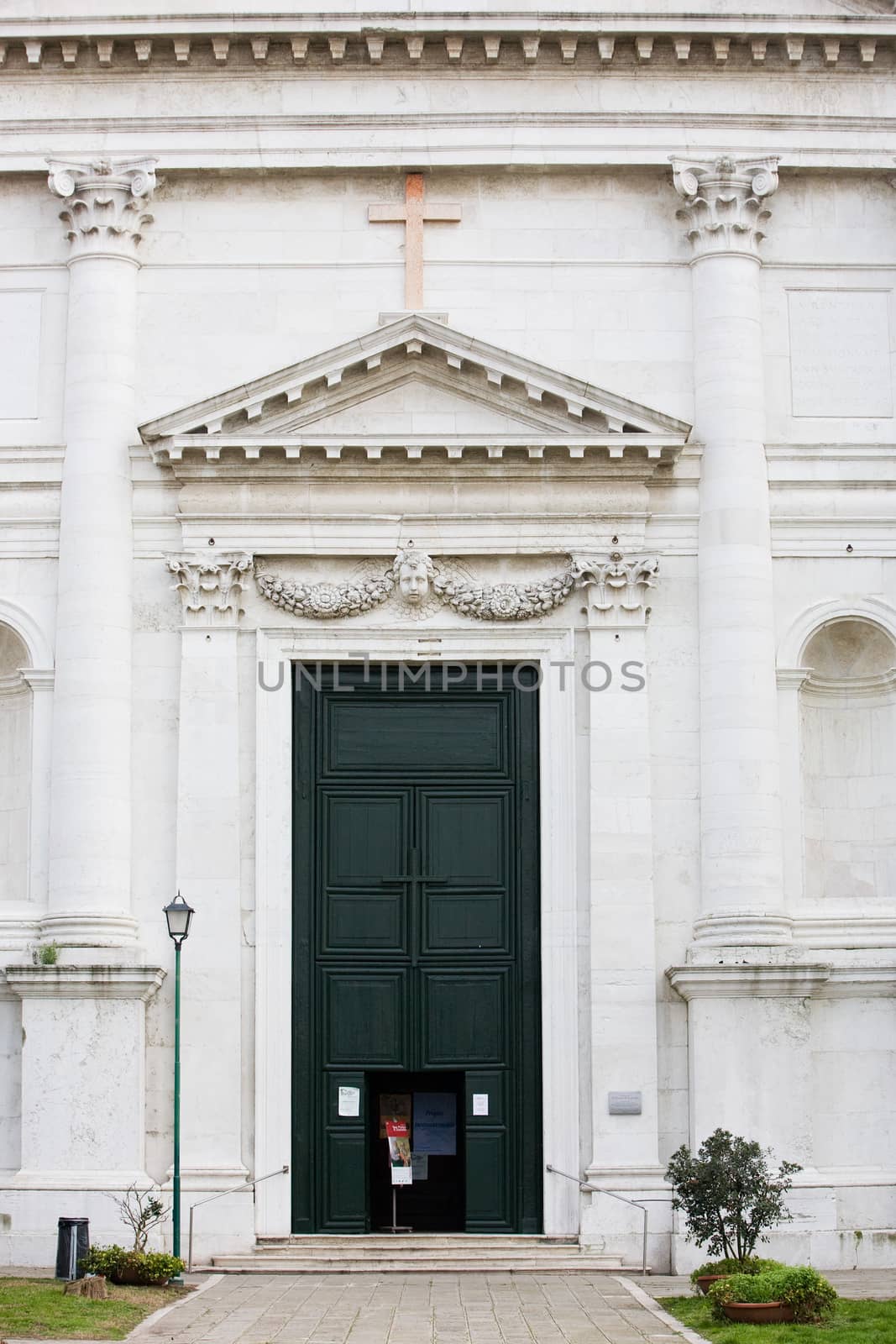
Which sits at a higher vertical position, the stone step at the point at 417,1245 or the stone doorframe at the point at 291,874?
the stone doorframe at the point at 291,874

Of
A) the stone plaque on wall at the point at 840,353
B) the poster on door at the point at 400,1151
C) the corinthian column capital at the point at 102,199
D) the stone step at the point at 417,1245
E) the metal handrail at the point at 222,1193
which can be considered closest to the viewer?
the metal handrail at the point at 222,1193

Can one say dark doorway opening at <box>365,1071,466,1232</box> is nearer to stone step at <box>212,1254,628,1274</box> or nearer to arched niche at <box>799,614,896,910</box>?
stone step at <box>212,1254,628,1274</box>

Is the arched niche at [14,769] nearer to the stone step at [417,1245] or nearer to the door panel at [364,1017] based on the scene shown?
the door panel at [364,1017]

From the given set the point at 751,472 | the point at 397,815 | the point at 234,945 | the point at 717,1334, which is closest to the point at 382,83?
the point at 751,472

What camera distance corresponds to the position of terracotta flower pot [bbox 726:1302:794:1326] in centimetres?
2208

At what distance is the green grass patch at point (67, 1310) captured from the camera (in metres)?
21.4

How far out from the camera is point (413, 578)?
95.3ft

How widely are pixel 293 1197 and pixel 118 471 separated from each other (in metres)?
9.62

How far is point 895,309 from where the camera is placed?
30.5 meters

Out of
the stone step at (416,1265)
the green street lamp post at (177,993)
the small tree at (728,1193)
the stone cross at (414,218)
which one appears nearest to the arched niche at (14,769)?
the green street lamp post at (177,993)

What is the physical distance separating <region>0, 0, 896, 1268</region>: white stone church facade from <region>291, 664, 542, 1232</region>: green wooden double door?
0.33 m

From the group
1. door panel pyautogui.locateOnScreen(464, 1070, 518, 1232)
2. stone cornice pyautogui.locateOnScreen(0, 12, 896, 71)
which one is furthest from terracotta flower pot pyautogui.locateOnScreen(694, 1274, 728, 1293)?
stone cornice pyautogui.locateOnScreen(0, 12, 896, 71)

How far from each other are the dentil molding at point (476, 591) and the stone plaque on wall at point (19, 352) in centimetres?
417

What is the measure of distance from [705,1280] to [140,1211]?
→ 683 centimetres
